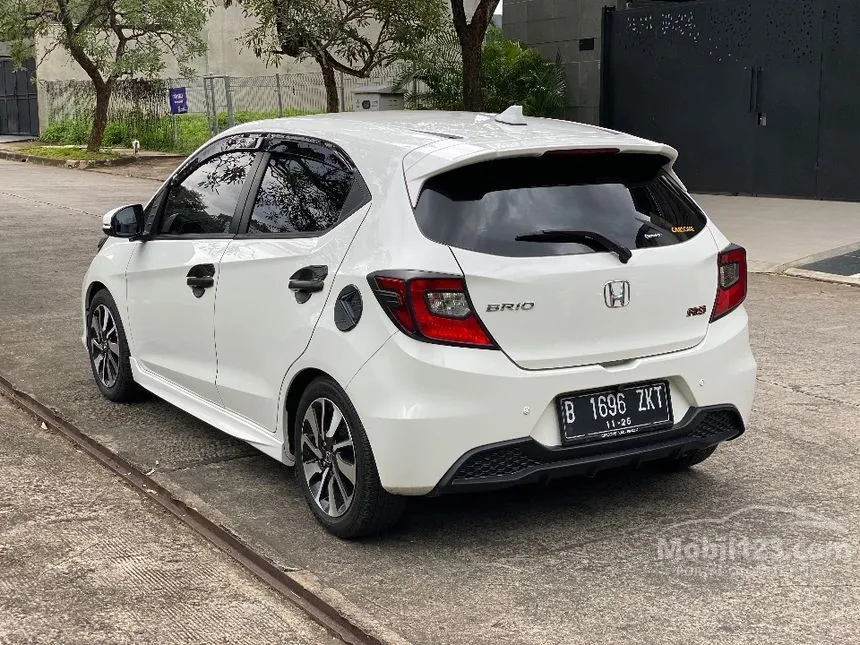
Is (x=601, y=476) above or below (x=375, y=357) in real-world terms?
below

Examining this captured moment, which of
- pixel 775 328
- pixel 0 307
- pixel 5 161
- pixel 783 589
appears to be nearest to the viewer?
pixel 783 589

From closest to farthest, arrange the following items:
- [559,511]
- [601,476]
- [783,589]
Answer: [783,589] < [559,511] < [601,476]

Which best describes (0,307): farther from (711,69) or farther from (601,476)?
(711,69)

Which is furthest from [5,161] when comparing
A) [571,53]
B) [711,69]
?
[711,69]

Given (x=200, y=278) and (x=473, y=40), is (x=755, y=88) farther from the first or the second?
(x=200, y=278)

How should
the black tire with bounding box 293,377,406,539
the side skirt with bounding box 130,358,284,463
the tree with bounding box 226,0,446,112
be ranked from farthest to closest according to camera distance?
1. the tree with bounding box 226,0,446,112
2. the side skirt with bounding box 130,358,284,463
3. the black tire with bounding box 293,377,406,539

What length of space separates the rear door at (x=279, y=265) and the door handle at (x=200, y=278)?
118 mm

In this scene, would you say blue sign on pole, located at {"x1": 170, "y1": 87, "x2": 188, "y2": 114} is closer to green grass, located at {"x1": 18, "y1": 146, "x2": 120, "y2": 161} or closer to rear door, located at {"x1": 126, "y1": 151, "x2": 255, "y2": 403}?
green grass, located at {"x1": 18, "y1": 146, "x2": 120, "y2": 161}

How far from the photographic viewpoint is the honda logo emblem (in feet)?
14.5

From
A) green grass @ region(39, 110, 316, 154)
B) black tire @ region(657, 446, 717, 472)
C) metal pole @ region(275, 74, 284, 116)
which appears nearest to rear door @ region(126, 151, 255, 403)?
black tire @ region(657, 446, 717, 472)

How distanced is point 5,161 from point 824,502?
31.1 m

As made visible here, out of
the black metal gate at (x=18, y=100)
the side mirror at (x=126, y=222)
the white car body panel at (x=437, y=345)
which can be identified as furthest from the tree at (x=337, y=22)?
the black metal gate at (x=18, y=100)

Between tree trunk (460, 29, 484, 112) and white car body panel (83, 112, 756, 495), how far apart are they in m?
12.9

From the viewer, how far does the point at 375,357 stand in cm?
424
